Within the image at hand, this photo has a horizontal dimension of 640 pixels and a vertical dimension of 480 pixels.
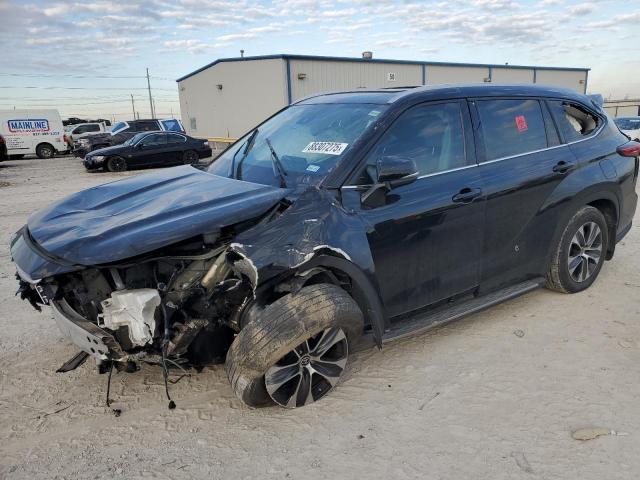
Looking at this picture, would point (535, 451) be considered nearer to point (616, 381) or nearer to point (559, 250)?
point (616, 381)

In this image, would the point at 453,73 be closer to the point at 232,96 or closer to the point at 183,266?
the point at 232,96

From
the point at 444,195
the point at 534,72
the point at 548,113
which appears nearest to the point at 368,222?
the point at 444,195

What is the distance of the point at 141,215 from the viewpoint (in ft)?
9.53

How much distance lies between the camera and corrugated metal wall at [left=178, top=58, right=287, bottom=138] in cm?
2370

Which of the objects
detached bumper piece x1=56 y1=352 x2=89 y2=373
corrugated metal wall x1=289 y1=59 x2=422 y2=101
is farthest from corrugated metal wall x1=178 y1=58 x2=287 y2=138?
detached bumper piece x1=56 y1=352 x2=89 y2=373

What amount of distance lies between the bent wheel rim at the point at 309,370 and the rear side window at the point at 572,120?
2761 millimetres

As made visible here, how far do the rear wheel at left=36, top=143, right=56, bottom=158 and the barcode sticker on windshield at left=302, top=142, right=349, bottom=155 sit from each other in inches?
1070

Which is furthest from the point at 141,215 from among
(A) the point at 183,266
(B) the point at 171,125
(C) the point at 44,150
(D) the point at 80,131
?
(D) the point at 80,131

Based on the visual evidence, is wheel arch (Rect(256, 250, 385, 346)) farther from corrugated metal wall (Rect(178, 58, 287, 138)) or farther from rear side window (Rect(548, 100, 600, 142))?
corrugated metal wall (Rect(178, 58, 287, 138))

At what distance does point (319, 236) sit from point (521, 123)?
2.16 metres

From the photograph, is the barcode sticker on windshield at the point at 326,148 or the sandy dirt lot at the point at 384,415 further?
the barcode sticker on windshield at the point at 326,148

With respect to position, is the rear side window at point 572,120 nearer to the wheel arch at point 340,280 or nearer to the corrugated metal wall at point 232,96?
the wheel arch at point 340,280

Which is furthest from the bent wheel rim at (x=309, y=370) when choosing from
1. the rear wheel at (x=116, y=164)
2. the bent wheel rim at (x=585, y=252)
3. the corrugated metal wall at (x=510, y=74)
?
the corrugated metal wall at (x=510, y=74)

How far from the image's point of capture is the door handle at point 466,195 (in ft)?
11.2
